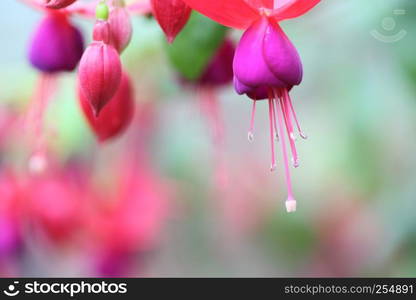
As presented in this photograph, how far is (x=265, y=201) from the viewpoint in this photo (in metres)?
2.14

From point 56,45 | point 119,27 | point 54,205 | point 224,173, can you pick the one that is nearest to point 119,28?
point 119,27

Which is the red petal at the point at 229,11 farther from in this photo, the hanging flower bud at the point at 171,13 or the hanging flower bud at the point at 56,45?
the hanging flower bud at the point at 56,45

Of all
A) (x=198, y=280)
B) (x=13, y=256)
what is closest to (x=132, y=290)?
(x=198, y=280)

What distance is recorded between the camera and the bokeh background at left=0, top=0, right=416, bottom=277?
5.58 feet

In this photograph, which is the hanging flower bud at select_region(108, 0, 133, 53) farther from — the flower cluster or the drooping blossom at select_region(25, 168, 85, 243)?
the drooping blossom at select_region(25, 168, 85, 243)

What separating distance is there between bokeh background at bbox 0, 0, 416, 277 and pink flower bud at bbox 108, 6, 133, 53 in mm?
419

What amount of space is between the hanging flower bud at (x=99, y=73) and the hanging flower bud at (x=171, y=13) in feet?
0.28

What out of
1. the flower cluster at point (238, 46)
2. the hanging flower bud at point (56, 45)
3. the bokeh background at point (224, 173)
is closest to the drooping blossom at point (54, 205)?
the bokeh background at point (224, 173)

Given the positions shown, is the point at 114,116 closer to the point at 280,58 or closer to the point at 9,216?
the point at 280,58

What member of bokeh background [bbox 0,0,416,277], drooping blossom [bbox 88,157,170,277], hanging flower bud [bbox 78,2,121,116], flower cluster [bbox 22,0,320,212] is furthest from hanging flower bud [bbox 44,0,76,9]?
drooping blossom [bbox 88,157,170,277]

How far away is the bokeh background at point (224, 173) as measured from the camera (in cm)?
170

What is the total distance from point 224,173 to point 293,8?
67 cm

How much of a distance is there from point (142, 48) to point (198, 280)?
0.49 meters

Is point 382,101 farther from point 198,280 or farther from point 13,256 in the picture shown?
point 13,256
